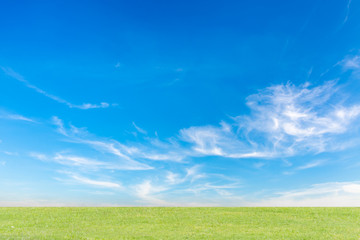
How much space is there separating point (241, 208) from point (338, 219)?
961 cm

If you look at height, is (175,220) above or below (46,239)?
above

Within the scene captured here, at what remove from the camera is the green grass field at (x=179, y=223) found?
965 inches

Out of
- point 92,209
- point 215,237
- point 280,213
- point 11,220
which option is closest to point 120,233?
point 215,237

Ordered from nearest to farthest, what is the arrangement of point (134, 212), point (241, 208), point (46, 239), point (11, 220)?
point (46, 239), point (11, 220), point (134, 212), point (241, 208)

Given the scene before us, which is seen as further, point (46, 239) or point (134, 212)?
point (134, 212)

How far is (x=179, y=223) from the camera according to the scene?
28.6 metres

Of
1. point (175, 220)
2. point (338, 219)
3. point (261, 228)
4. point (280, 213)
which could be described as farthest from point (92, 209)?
point (338, 219)

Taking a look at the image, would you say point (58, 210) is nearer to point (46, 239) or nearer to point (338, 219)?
point (46, 239)

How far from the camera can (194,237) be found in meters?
23.5

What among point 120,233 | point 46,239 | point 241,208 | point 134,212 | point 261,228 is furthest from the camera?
point 241,208

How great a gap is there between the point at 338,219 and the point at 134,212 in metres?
20.3

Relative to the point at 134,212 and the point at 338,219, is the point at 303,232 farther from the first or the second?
the point at 134,212

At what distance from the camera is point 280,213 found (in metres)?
32.8

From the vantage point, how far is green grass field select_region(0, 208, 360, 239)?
24.5 metres
